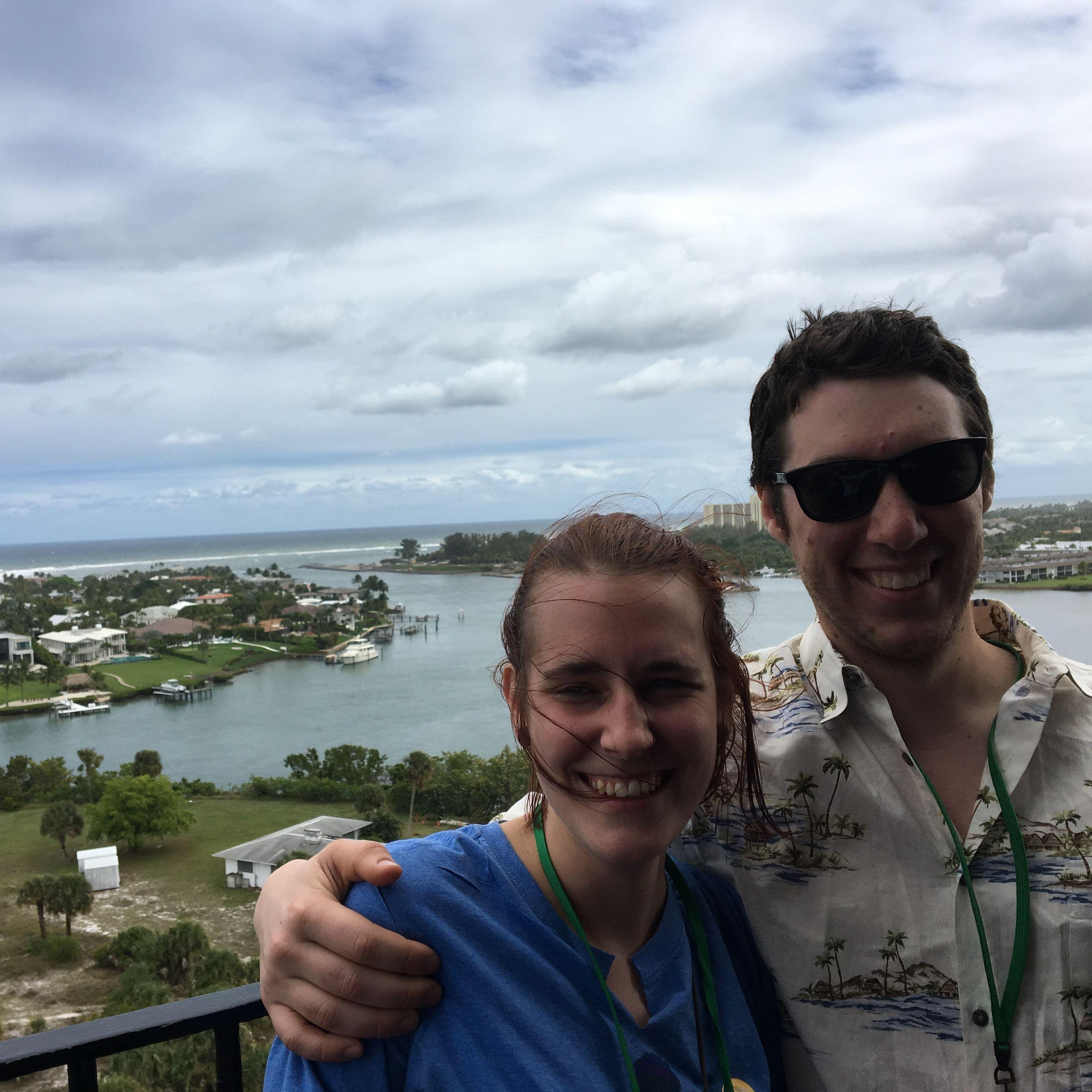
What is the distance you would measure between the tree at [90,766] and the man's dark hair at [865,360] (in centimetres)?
2328

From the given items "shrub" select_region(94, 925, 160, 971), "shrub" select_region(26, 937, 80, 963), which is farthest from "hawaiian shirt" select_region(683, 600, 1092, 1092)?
A: "shrub" select_region(26, 937, 80, 963)

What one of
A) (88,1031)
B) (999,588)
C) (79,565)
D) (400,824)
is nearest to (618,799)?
(88,1031)

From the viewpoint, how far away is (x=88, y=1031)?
132 cm

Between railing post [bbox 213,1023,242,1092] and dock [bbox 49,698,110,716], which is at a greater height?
railing post [bbox 213,1023,242,1092]

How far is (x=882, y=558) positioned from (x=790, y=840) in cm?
53

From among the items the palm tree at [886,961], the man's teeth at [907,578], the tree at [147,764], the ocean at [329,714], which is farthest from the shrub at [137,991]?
the man's teeth at [907,578]

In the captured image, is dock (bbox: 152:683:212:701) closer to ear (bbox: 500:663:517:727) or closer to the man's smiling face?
ear (bbox: 500:663:517:727)

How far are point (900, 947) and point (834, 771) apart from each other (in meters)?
0.29

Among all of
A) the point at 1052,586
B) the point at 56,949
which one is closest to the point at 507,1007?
the point at 1052,586

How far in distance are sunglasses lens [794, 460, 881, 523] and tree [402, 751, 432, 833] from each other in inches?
703

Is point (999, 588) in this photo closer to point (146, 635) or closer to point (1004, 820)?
point (1004, 820)

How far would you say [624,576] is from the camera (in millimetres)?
1250

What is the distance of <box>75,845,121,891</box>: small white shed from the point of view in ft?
57.7

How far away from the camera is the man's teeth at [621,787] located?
3.88ft
